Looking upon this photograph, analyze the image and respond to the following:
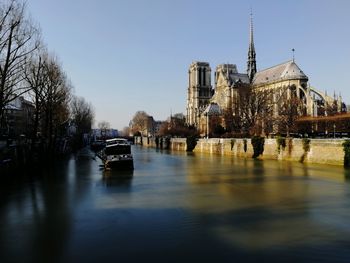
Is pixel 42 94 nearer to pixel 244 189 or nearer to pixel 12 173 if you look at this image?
pixel 12 173

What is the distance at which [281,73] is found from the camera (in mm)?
107375

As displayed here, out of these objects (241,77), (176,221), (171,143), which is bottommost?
(176,221)

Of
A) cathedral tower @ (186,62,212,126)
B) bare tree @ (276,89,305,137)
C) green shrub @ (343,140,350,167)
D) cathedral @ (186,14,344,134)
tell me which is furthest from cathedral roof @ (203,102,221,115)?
green shrub @ (343,140,350,167)

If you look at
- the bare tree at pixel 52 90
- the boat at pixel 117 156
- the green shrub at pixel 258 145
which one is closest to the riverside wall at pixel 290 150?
the green shrub at pixel 258 145

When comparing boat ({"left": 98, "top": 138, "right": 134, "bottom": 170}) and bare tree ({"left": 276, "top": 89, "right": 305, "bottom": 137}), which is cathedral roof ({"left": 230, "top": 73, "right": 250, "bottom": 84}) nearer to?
bare tree ({"left": 276, "top": 89, "right": 305, "bottom": 137})

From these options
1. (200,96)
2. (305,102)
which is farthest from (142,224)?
(200,96)

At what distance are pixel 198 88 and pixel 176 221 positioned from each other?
473ft

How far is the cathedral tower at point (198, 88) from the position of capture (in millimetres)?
157250

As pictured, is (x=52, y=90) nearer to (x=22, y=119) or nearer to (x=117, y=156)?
(x=117, y=156)

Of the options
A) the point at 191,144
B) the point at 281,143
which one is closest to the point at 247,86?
the point at 191,144

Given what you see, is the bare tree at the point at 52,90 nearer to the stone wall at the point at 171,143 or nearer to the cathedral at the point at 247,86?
the cathedral at the point at 247,86

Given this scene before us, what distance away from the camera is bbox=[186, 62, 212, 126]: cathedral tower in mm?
157250

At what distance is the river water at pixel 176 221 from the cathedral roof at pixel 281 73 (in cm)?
7633

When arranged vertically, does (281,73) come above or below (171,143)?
above
